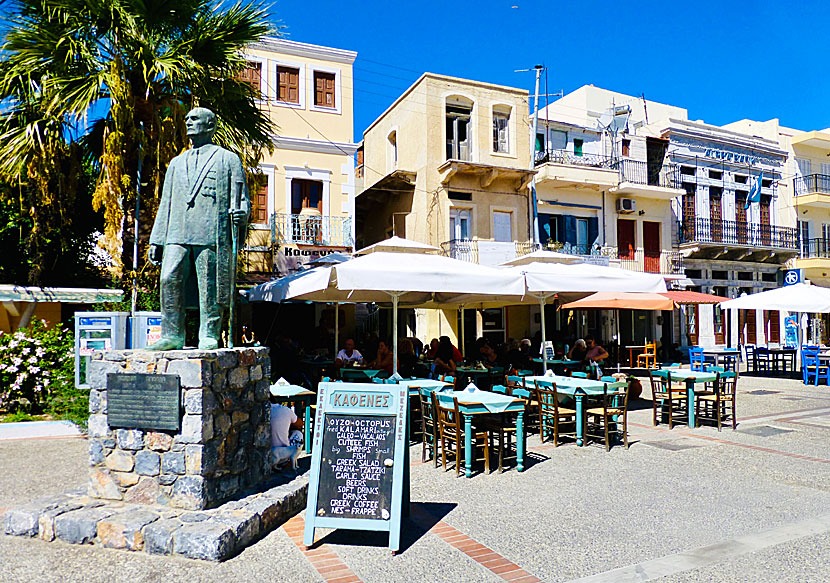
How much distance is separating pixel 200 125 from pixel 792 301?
15.5 m

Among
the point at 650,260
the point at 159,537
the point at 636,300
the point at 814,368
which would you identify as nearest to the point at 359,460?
the point at 159,537

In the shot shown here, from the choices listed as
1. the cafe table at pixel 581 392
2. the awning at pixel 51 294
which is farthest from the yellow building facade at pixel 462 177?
the cafe table at pixel 581 392

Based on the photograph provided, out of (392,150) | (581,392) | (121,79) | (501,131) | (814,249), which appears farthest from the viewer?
(814,249)

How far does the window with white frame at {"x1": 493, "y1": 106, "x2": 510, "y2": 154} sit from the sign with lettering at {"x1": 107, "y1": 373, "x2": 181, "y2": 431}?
18692 millimetres

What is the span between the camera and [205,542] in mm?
4320

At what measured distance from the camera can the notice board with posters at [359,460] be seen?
4.59m

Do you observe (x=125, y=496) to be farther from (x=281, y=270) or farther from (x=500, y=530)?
(x=281, y=270)

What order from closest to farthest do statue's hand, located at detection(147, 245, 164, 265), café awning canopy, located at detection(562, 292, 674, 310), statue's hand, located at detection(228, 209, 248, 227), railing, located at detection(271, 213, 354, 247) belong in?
statue's hand, located at detection(228, 209, 248, 227), statue's hand, located at detection(147, 245, 164, 265), café awning canopy, located at detection(562, 292, 674, 310), railing, located at detection(271, 213, 354, 247)

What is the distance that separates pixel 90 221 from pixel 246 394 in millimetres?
10905

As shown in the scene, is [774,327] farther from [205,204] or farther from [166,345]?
[166,345]

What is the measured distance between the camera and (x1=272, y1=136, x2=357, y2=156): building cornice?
17.5 m

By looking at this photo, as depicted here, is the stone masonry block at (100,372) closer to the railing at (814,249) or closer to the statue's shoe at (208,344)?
the statue's shoe at (208,344)

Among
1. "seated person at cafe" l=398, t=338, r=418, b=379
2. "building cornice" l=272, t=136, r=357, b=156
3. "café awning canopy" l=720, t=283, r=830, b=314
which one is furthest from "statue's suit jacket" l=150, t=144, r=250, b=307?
"café awning canopy" l=720, t=283, r=830, b=314

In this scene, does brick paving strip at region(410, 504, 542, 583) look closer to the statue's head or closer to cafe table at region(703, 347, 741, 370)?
the statue's head
